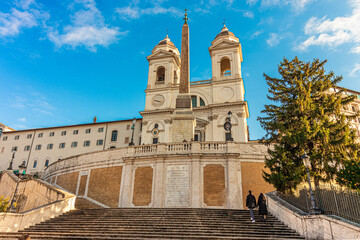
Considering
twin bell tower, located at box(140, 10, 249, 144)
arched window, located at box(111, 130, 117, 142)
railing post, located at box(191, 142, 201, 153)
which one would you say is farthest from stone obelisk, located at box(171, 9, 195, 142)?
arched window, located at box(111, 130, 117, 142)

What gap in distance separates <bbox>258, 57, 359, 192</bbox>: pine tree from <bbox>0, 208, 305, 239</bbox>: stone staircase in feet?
8.73

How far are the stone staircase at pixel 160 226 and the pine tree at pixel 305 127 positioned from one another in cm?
266

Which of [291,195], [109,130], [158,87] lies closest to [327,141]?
[291,195]

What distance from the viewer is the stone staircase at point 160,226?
34.4ft

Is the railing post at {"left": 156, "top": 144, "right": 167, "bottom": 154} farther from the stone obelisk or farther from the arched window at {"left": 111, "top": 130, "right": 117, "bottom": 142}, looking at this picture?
the arched window at {"left": 111, "top": 130, "right": 117, "bottom": 142}

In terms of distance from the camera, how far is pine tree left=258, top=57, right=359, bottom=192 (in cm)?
1272

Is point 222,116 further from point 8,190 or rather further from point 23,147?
point 23,147

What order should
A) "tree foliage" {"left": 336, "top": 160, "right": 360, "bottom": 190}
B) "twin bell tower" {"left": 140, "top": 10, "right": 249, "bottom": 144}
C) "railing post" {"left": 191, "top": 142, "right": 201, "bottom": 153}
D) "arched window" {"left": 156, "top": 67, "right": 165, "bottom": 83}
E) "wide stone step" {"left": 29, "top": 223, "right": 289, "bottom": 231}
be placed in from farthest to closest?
"arched window" {"left": 156, "top": 67, "right": 165, "bottom": 83}, "twin bell tower" {"left": 140, "top": 10, "right": 249, "bottom": 144}, "railing post" {"left": 191, "top": 142, "right": 201, "bottom": 153}, "wide stone step" {"left": 29, "top": 223, "right": 289, "bottom": 231}, "tree foliage" {"left": 336, "top": 160, "right": 360, "bottom": 190}

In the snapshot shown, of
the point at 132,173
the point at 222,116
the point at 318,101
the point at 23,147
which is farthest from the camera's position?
the point at 23,147

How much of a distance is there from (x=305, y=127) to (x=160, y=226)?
7979 mm

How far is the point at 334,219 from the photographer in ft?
28.9

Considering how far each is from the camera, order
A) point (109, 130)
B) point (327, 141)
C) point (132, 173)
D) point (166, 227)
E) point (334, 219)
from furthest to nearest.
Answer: point (109, 130) → point (132, 173) → point (327, 141) → point (166, 227) → point (334, 219)

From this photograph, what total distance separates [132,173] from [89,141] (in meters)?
29.2

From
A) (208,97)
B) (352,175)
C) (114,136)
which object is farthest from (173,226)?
(114,136)
